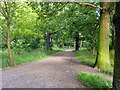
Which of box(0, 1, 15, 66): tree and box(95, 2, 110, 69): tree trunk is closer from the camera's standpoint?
box(95, 2, 110, 69): tree trunk

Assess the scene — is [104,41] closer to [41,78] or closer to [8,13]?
[41,78]

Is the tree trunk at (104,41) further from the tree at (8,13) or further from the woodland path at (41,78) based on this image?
the tree at (8,13)

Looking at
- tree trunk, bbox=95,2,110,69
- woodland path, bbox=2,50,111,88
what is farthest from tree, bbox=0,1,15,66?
tree trunk, bbox=95,2,110,69

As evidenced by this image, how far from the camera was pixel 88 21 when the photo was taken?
9.84 meters

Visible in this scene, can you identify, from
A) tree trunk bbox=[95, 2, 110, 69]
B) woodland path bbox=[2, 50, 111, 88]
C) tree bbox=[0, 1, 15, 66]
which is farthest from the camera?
tree bbox=[0, 1, 15, 66]

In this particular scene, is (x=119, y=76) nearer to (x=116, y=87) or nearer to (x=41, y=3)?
(x=116, y=87)

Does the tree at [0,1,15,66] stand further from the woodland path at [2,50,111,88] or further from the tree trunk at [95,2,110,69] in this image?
the tree trunk at [95,2,110,69]

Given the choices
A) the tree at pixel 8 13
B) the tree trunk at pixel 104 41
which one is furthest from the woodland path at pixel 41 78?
the tree at pixel 8 13

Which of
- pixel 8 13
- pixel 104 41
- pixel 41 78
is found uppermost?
pixel 8 13

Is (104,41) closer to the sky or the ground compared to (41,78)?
closer to the sky

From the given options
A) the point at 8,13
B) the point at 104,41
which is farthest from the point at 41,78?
the point at 8,13

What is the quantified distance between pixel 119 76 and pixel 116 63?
413mm

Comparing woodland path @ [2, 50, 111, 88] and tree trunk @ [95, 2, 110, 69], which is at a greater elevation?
tree trunk @ [95, 2, 110, 69]

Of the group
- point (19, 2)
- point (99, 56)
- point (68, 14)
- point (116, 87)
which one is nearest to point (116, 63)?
point (116, 87)
